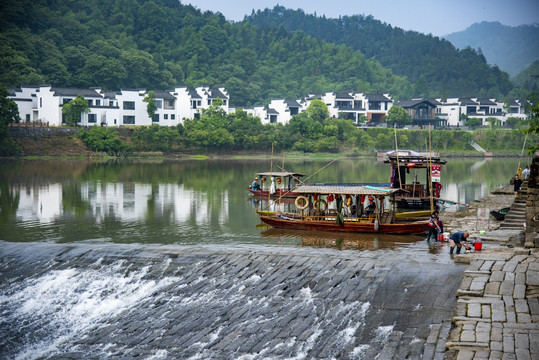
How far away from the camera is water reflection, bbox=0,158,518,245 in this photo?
1419 inches

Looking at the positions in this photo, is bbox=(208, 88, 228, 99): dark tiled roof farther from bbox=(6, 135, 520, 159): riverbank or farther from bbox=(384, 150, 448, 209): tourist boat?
bbox=(384, 150, 448, 209): tourist boat

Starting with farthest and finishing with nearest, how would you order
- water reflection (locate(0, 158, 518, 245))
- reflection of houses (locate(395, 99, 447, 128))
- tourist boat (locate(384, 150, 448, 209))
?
1. reflection of houses (locate(395, 99, 447, 128))
2. tourist boat (locate(384, 150, 448, 209))
3. water reflection (locate(0, 158, 518, 245))

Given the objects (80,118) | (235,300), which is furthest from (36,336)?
(80,118)

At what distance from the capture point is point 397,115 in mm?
132000

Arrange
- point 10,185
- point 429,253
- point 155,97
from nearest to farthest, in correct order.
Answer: point 429,253
point 10,185
point 155,97

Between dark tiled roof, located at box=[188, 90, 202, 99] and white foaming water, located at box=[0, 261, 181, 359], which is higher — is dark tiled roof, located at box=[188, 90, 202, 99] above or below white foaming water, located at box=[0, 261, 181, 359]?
above

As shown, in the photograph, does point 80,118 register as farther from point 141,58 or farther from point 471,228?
point 471,228

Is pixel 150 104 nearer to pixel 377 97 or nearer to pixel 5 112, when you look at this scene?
pixel 5 112

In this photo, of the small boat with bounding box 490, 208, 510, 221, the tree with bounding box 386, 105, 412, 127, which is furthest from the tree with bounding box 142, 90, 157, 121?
the small boat with bounding box 490, 208, 510, 221

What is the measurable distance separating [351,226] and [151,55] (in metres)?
120

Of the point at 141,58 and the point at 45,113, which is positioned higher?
the point at 141,58

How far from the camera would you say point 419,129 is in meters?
132

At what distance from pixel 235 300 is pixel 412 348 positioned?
23.0 feet

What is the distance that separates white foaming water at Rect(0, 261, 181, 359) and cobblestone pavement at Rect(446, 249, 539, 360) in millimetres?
11487
